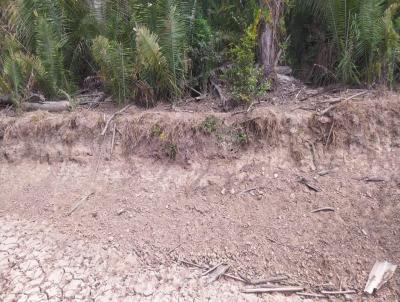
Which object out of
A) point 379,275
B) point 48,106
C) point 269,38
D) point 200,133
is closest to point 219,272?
point 379,275

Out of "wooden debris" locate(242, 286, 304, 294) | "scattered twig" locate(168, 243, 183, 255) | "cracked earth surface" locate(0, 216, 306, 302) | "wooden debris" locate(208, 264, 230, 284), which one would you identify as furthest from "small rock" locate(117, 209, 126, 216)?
"wooden debris" locate(242, 286, 304, 294)

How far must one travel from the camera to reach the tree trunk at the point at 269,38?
3.93 m

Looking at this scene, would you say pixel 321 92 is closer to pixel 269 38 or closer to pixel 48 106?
pixel 269 38

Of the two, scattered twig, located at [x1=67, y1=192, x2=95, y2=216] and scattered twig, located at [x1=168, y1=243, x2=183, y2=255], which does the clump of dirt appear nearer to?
scattered twig, located at [x1=67, y1=192, x2=95, y2=216]

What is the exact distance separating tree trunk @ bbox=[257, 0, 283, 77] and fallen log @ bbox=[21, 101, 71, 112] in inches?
102

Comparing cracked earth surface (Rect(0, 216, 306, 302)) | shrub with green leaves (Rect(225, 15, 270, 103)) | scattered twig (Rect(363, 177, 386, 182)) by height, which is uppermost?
shrub with green leaves (Rect(225, 15, 270, 103))

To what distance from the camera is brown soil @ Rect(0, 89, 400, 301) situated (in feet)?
8.79

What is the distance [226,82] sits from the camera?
3883 mm

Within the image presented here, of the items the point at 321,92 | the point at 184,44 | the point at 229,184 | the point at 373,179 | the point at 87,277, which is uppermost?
the point at 184,44

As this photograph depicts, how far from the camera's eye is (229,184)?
322cm

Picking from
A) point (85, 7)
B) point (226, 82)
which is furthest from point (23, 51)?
point (226, 82)

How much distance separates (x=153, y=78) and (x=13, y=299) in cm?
269

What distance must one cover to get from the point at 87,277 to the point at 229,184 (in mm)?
1537

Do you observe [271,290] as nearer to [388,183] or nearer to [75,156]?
[388,183]
